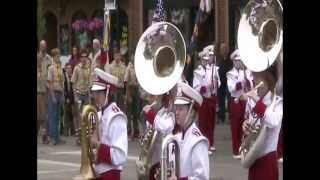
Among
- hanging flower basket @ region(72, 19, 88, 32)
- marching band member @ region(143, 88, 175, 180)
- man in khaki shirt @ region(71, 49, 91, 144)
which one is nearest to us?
marching band member @ region(143, 88, 175, 180)

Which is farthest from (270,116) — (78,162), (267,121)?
(78,162)

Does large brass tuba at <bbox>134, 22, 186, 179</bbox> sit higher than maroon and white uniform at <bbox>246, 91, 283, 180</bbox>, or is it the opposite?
large brass tuba at <bbox>134, 22, 186, 179</bbox>

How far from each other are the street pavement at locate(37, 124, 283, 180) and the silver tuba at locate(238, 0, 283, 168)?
3.30 m

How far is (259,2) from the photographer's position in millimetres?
6094

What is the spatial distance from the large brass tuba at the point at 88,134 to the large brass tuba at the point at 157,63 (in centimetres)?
45

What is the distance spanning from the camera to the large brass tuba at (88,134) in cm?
673

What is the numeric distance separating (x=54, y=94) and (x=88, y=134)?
8533 millimetres

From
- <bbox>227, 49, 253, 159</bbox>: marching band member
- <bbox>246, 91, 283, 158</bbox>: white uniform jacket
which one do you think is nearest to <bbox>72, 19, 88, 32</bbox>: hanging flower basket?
<bbox>227, 49, 253, 159</bbox>: marching band member

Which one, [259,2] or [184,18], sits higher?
[184,18]

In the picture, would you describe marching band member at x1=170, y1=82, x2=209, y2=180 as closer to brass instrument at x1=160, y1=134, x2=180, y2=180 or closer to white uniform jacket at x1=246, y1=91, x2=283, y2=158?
brass instrument at x1=160, y1=134, x2=180, y2=180

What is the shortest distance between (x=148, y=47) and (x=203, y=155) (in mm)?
1223

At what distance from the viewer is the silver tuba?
5.85m
